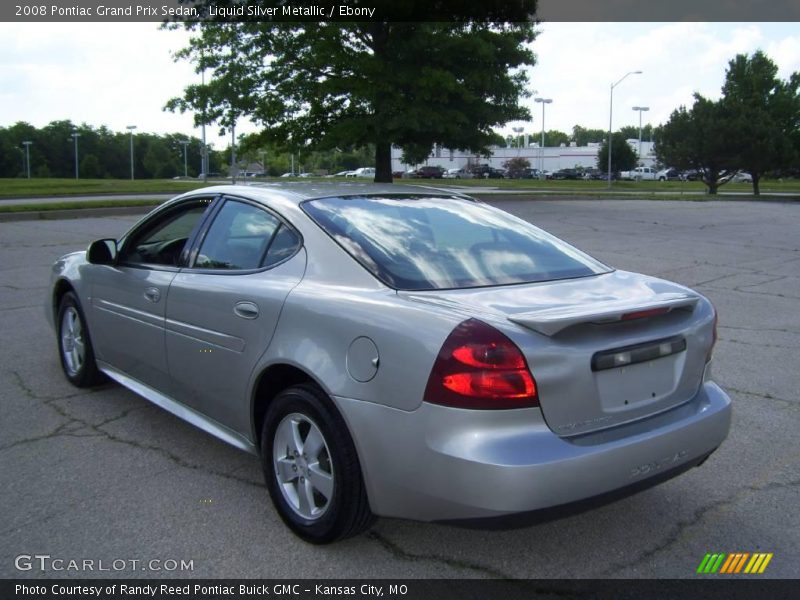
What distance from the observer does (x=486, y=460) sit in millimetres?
2482

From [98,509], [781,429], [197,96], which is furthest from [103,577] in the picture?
[197,96]

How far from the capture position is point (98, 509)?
3.37 m

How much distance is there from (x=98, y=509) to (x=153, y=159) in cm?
10274

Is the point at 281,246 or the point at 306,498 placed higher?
the point at 281,246

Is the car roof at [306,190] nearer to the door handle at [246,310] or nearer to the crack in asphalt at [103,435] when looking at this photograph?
the door handle at [246,310]

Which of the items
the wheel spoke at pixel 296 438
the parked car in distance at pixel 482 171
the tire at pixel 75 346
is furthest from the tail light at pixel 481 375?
the parked car in distance at pixel 482 171

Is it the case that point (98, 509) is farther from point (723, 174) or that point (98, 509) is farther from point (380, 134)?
point (723, 174)

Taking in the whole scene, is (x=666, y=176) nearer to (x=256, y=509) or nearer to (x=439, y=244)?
(x=439, y=244)

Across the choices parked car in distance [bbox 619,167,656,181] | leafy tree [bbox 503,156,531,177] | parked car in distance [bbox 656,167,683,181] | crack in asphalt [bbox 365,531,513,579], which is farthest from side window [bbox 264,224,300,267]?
parked car in distance [bbox 656,167,683,181]

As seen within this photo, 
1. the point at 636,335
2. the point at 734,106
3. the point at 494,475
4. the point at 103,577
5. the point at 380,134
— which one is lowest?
the point at 103,577

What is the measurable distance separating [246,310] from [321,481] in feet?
2.85

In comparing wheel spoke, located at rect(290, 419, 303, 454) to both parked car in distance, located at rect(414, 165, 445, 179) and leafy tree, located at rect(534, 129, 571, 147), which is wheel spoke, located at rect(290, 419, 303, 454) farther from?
leafy tree, located at rect(534, 129, 571, 147)

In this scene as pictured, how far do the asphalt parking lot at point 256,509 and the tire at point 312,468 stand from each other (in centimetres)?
14

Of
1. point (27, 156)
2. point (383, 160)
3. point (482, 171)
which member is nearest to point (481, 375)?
point (383, 160)
